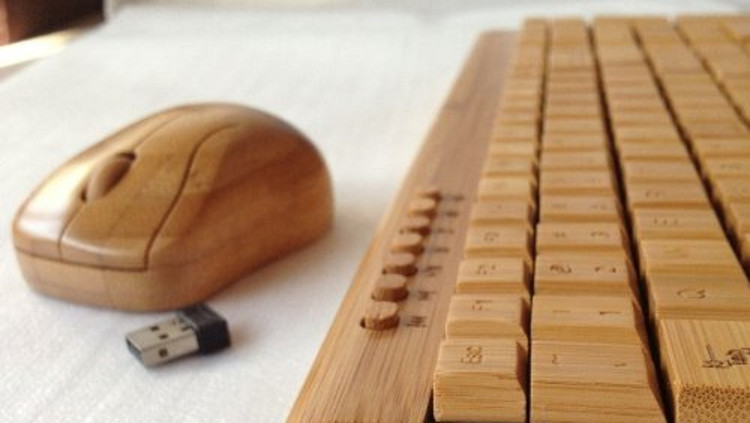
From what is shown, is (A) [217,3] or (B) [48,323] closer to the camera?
(B) [48,323]

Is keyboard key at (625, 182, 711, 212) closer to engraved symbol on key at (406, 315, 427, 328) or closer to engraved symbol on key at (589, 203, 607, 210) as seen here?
engraved symbol on key at (589, 203, 607, 210)

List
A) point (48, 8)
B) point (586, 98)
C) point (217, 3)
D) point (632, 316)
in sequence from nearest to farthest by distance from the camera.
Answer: point (632, 316) → point (586, 98) → point (48, 8) → point (217, 3)

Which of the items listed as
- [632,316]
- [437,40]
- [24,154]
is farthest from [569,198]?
[437,40]


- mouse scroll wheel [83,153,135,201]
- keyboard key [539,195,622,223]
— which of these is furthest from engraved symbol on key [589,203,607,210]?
mouse scroll wheel [83,153,135,201]

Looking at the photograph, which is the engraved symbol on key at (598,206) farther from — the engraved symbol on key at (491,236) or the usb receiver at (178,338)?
the usb receiver at (178,338)

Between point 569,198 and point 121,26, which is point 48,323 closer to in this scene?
point 569,198

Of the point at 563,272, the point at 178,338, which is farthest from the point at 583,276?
the point at 178,338
